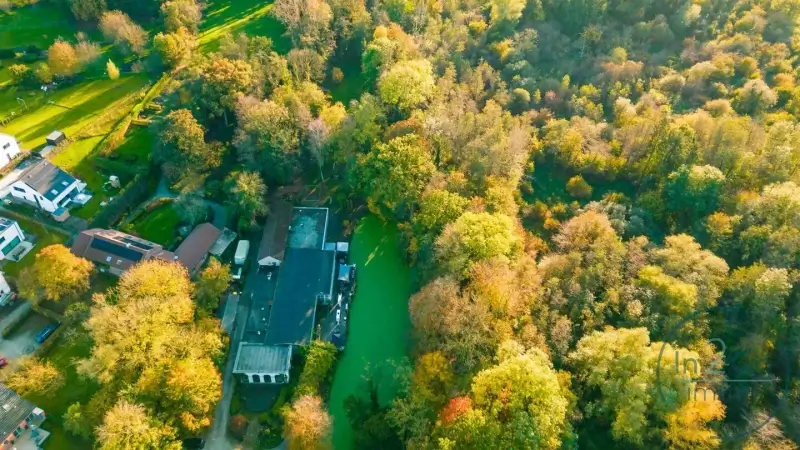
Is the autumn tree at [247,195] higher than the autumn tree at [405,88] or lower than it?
lower

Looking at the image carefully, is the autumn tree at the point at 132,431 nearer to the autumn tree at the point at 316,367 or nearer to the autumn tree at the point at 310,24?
the autumn tree at the point at 316,367

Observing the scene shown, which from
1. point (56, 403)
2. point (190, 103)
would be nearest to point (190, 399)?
point (56, 403)

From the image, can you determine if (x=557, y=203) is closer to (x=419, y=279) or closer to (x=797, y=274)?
(x=419, y=279)

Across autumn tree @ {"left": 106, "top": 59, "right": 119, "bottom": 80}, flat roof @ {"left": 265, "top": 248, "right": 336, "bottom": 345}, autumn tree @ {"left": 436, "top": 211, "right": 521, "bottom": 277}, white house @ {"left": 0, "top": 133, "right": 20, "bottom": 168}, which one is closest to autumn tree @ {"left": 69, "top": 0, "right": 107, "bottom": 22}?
autumn tree @ {"left": 106, "top": 59, "right": 119, "bottom": 80}

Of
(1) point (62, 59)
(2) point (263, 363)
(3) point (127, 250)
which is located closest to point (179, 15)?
(1) point (62, 59)

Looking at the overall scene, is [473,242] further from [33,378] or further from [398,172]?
[33,378]

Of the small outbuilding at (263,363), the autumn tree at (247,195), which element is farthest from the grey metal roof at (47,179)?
the small outbuilding at (263,363)
